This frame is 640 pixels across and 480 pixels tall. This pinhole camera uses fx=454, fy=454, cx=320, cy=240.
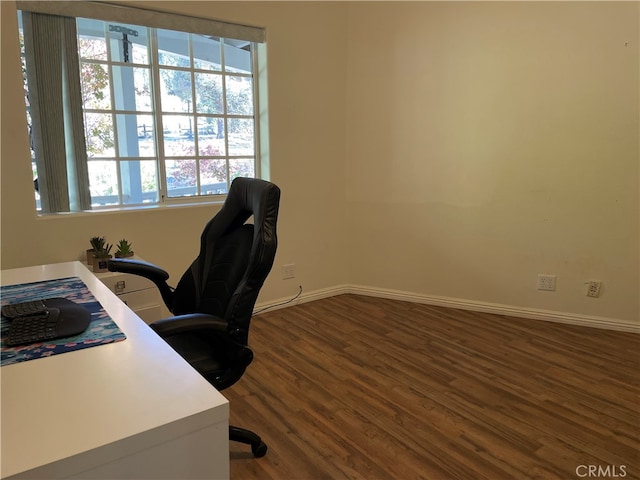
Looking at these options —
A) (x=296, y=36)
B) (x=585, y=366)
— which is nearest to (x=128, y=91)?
(x=296, y=36)

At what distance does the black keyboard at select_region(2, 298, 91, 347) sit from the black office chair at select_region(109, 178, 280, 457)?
9.0 inches

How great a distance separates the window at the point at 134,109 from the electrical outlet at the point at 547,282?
2396 mm

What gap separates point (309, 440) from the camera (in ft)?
6.67

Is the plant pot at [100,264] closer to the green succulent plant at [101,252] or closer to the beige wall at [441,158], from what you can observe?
the green succulent plant at [101,252]

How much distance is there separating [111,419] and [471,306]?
3.30 meters

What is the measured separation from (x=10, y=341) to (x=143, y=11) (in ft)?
7.83

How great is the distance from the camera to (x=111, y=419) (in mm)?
858

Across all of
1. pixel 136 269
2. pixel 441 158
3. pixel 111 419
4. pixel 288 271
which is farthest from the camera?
pixel 288 271

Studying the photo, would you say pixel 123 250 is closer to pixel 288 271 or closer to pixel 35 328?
pixel 288 271

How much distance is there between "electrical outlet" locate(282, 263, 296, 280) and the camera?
3756mm

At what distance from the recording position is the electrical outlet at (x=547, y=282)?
3447 mm

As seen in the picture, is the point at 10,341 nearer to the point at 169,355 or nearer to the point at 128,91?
the point at 169,355

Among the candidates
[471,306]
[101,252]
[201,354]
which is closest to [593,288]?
[471,306]

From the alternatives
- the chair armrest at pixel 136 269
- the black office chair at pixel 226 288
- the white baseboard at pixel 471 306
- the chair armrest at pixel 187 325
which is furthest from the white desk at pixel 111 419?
the white baseboard at pixel 471 306
